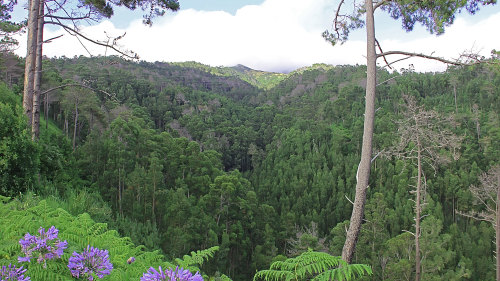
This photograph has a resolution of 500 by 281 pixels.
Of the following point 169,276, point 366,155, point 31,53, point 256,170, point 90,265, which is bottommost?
point 256,170

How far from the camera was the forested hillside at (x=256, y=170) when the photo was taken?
293 inches

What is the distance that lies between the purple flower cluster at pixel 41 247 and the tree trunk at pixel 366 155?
3.71 m

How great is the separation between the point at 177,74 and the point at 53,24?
342ft

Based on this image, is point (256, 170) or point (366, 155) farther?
point (256, 170)

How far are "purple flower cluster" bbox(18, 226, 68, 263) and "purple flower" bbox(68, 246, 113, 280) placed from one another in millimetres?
115

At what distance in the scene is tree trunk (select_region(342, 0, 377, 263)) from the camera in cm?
443

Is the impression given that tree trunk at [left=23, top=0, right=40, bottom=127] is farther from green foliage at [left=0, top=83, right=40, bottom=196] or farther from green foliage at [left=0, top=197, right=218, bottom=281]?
green foliage at [left=0, top=197, right=218, bottom=281]

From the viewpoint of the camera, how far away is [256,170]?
160 feet

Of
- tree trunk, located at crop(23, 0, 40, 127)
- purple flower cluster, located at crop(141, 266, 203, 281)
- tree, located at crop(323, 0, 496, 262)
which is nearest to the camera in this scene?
purple flower cluster, located at crop(141, 266, 203, 281)

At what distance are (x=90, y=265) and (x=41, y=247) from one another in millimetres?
263

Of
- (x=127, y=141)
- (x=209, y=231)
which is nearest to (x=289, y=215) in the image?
(x=209, y=231)

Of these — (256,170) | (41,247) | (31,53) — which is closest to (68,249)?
(41,247)

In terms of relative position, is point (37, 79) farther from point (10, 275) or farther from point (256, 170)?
point (256, 170)

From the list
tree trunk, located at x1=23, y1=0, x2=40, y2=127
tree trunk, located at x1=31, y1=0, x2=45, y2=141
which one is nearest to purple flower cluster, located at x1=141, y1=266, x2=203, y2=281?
tree trunk, located at x1=31, y1=0, x2=45, y2=141
